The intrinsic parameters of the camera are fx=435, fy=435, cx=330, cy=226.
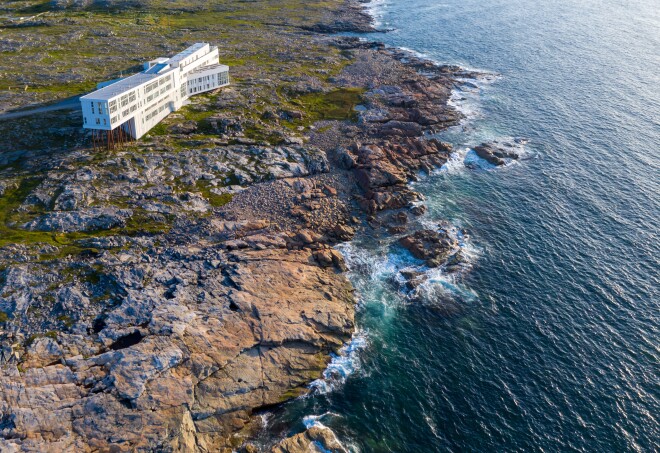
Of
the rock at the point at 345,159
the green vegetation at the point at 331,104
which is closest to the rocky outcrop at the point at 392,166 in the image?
the rock at the point at 345,159

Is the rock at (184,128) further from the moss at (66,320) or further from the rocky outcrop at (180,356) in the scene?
the moss at (66,320)

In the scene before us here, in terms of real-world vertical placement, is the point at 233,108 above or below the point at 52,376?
above

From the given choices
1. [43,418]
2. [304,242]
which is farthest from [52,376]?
[304,242]

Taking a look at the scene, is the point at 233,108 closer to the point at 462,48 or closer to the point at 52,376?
the point at 52,376

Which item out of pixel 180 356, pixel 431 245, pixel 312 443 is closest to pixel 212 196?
pixel 180 356

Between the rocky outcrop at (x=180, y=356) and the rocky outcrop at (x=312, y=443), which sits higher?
the rocky outcrop at (x=180, y=356)

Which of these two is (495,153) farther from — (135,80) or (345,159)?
(135,80)

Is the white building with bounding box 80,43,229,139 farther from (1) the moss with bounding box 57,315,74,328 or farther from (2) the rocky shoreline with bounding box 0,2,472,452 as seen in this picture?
(1) the moss with bounding box 57,315,74,328

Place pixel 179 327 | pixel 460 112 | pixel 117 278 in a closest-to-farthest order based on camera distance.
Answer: pixel 179 327 < pixel 117 278 < pixel 460 112
